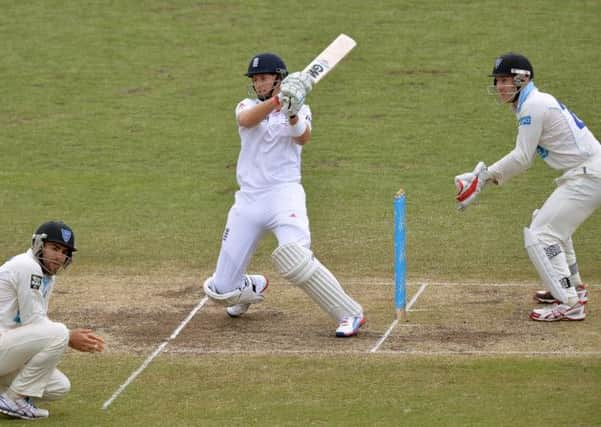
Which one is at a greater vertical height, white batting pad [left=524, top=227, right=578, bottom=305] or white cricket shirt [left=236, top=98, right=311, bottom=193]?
white cricket shirt [left=236, top=98, right=311, bottom=193]

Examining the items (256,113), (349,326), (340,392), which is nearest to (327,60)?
(256,113)

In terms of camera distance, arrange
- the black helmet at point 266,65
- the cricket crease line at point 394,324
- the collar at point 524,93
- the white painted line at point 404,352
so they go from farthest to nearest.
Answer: the collar at point 524,93
the black helmet at point 266,65
the cricket crease line at point 394,324
the white painted line at point 404,352

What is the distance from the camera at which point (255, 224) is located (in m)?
10.7

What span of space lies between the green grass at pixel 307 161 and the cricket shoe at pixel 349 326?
0.60 m

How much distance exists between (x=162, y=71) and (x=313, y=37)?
7.85ft

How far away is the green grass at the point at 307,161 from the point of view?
29.6 ft

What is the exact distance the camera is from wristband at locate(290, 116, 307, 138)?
10.4 metres

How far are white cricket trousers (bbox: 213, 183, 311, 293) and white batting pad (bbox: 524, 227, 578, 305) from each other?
185 cm

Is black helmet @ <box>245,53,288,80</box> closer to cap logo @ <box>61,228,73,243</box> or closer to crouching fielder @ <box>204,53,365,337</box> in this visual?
crouching fielder @ <box>204,53,365,337</box>

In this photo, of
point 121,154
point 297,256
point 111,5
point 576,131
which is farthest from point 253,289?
point 111,5

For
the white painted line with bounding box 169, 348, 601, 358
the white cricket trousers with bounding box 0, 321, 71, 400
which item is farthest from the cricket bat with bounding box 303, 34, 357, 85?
the white cricket trousers with bounding box 0, 321, 71, 400

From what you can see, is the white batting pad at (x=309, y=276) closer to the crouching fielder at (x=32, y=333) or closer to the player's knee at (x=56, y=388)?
the crouching fielder at (x=32, y=333)

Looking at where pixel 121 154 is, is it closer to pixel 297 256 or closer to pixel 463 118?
pixel 463 118

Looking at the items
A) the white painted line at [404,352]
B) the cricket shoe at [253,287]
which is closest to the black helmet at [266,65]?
the cricket shoe at [253,287]
